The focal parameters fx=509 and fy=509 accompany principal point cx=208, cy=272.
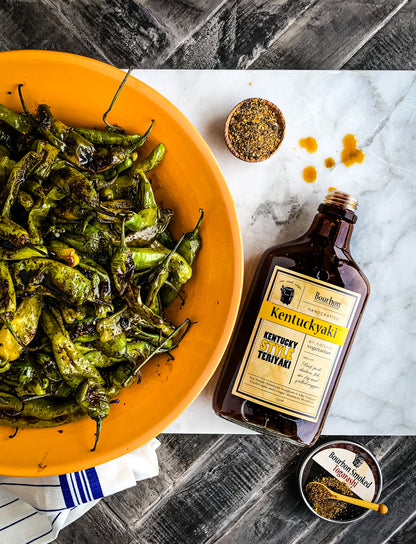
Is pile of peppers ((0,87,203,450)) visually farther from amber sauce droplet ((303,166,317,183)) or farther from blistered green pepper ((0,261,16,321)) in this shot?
amber sauce droplet ((303,166,317,183))

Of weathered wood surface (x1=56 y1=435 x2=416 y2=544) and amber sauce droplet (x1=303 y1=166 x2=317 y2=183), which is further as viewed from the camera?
weathered wood surface (x1=56 y1=435 x2=416 y2=544)

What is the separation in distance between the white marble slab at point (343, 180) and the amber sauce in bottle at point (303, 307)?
18 centimetres

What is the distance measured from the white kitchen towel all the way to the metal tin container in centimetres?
58

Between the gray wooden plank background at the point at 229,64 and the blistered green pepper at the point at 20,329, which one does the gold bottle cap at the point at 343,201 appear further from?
the blistered green pepper at the point at 20,329

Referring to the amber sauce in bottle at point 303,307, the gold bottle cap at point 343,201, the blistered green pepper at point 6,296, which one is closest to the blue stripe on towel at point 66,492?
the amber sauce in bottle at point 303,307

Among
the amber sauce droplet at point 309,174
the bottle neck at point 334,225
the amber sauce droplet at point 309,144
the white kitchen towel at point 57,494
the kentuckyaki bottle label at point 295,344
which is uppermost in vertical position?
the amber sauce droplet at point 309,144

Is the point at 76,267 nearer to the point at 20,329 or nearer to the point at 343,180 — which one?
the point at 20,329

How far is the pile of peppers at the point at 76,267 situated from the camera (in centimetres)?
129

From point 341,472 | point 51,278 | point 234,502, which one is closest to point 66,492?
point 234,502

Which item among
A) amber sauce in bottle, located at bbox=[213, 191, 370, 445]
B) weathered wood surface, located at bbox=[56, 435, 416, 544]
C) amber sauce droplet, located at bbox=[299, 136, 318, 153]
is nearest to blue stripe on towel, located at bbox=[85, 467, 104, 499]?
weathered wood surface, located at bbox=[56, 435, 416, 544]

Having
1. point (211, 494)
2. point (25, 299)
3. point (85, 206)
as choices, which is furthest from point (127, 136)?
point (211, 494)

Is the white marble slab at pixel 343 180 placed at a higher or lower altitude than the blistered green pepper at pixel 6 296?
higher

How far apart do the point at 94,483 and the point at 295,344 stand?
870 millimetres

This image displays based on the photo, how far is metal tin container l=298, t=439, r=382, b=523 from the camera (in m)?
1.92
